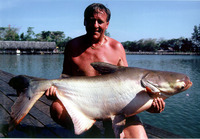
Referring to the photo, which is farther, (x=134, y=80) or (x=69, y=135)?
(x=69, y=135)

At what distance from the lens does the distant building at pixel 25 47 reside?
55281 mm

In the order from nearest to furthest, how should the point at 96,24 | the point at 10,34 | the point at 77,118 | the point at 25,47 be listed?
the point at 77,118
the point at 96,24
the point at 25,47
the point at 10,34

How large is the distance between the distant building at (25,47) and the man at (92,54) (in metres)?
59.4

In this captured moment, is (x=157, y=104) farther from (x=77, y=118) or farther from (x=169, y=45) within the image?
(x=169, y=45)

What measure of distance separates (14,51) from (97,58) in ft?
202

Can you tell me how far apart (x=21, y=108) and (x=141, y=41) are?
338 feet

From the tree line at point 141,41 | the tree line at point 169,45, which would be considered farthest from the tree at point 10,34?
the tree line at point 169,45

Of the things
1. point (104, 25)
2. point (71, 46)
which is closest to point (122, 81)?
point (104, 25)

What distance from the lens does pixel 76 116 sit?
2.07 metres

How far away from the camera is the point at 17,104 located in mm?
2025

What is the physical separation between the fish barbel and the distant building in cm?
5969

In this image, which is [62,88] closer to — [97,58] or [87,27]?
[97,58]

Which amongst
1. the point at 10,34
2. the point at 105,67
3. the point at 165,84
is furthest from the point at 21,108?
the point at 10,34

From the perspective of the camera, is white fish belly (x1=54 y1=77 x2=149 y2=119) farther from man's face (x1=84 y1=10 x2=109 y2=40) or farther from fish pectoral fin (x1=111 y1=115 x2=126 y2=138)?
man's face (x1=84 y1=10 x2=109 y2=40)
